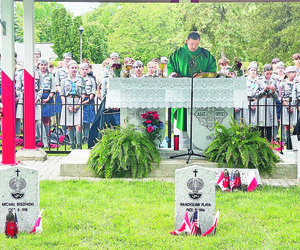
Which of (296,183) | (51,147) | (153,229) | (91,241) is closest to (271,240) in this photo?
(153,229)

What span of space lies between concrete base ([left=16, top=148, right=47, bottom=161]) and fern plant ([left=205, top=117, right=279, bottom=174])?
154 inches

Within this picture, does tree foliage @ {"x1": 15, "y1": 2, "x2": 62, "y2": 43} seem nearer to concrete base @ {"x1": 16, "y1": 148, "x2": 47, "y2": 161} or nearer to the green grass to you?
concrete base @ {"x1": 16, "y1": 148, "x2": 47, "y2": 161}

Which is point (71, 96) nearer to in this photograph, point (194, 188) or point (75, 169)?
point (75, 169)

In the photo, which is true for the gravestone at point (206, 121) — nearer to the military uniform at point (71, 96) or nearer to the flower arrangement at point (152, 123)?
the flower arrangement at point (152, 123)

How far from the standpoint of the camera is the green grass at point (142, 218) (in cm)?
688

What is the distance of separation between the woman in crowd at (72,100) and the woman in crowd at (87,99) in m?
0.17

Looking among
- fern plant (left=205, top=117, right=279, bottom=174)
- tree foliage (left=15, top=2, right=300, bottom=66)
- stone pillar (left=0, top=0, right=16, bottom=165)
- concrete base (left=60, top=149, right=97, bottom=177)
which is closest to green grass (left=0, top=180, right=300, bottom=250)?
concrete base (left=60, top=149, right=97, bottom=177)

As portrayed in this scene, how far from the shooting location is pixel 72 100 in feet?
50.1

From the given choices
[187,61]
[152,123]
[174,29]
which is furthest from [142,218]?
[174,29]

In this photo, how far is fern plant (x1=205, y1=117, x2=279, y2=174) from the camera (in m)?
10.6

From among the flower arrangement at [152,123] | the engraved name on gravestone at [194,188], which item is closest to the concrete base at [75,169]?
the flower arrangement at [152,123]

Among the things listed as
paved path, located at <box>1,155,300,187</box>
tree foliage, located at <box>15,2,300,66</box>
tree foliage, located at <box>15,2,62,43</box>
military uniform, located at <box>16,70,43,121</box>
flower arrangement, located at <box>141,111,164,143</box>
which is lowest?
paved path, located at <box>1,155,300,187</box>

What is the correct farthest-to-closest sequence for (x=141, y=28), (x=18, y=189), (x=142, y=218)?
(x=141, y=28) < (x=142, y=218) < (x=18, y=189)

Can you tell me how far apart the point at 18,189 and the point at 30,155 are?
582 centimetres
